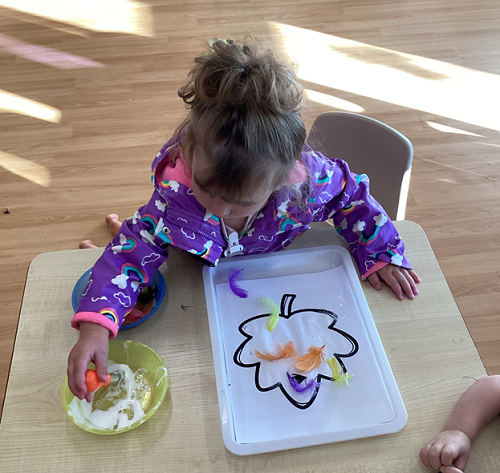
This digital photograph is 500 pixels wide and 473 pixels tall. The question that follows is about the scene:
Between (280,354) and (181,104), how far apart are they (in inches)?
62.5

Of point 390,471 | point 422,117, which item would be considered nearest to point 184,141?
point 390,471

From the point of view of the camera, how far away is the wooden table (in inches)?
26.1

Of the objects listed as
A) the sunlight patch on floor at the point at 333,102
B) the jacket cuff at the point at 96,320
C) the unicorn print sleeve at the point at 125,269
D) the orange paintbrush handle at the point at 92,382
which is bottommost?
the sunlight patch on floor at the point at 333,102

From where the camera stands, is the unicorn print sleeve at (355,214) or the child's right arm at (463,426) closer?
the child's right arm at (463,426)

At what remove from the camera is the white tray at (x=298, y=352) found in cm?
70

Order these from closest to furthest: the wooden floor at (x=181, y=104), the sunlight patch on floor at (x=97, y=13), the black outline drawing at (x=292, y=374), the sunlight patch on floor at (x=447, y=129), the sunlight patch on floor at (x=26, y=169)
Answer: the black outline drawing at (x=292, y=374), the wooden floor at (x=181, y=104), the sunlight patch on floor at (x=26, y=169), the sunlight patch on floor at (x=447, y=129), the sunlight patch on floor at (x=97, y=13)

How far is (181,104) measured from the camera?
2123mm

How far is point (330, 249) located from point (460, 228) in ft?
3.28

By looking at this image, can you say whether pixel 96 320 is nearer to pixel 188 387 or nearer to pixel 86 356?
pixel 86 356

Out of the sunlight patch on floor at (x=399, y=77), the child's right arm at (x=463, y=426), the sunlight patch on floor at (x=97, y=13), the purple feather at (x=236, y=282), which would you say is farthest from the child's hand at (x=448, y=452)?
the sunlight patch on floor at (x=97, y=13)

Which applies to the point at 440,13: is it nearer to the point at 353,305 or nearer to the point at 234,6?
the point at 234,6

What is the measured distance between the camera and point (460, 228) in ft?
5.64

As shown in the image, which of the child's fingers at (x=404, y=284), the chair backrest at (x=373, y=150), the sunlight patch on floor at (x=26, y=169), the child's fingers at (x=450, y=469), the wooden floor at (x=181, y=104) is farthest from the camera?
the sunlight patch on floor at (x=26, y=169)

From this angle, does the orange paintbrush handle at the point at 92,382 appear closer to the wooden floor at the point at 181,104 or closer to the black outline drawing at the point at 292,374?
the black outline drawing at the point at 292,374
